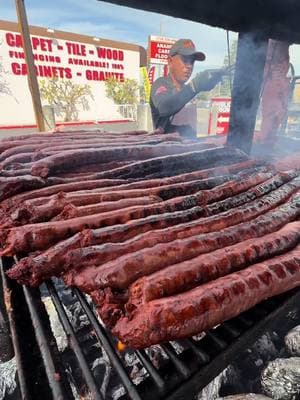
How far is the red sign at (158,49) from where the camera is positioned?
74.0ft

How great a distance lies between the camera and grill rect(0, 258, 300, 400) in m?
1.19

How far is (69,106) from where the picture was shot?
1842 centimetres

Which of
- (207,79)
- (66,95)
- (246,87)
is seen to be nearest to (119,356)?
(246,87)

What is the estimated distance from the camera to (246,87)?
123 inches

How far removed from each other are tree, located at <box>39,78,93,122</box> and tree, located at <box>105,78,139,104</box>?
1.37 m

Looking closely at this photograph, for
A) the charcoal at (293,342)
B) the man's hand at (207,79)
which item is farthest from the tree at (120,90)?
the charcoal at (293,342)

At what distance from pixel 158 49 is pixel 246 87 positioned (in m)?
22.7

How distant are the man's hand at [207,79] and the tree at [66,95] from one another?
603 inches

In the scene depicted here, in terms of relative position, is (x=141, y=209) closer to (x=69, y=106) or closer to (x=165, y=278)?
(x=165, y=278)

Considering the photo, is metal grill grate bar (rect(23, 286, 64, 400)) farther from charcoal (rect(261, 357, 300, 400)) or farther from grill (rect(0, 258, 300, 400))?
charcoal (rect(261, 357, 300, 400))

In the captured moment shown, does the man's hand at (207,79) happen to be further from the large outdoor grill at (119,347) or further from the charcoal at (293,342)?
the charcoal at (293,342)

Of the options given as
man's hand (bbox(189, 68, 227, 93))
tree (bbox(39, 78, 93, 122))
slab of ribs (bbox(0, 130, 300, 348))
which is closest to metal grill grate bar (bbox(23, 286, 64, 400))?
slab of ribs (bbox(0, 130, 300, 348))

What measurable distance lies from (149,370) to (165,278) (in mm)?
418

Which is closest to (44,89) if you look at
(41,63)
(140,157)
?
(41,63)
